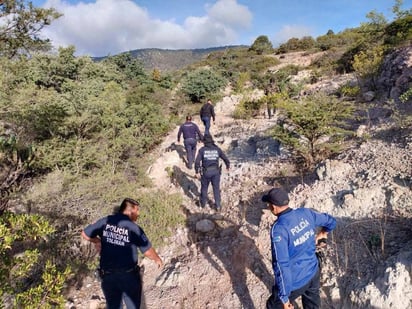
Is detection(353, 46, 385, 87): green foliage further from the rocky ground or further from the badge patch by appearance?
the badge patch

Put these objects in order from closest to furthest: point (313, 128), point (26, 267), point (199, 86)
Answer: point (26, 267), point (313, 128), point (199, 86)

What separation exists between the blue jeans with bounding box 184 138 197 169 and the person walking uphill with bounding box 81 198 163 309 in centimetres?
521

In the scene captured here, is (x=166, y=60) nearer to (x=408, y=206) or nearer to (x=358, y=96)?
(x=358, y=96)

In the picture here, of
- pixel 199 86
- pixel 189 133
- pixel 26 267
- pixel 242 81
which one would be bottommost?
pixel 26 267

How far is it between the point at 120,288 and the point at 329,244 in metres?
2.64

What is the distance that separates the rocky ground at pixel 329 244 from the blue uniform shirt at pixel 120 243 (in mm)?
1210

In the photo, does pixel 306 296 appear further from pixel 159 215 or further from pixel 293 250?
pixel 159 215

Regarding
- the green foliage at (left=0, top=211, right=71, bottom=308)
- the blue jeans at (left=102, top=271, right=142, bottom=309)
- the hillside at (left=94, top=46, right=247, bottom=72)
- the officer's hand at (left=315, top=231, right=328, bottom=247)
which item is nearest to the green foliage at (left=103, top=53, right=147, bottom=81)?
the blue jeans at (left=102, top=271, right=142, bottom=309)

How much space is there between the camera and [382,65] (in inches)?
394

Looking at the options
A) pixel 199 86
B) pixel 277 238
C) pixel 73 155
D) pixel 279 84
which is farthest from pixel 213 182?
pixel 199 86

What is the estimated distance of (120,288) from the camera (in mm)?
3045

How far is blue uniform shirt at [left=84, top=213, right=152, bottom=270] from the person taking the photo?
302cm

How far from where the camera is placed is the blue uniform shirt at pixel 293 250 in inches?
93.2

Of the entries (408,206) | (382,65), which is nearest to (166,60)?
(382,65)
